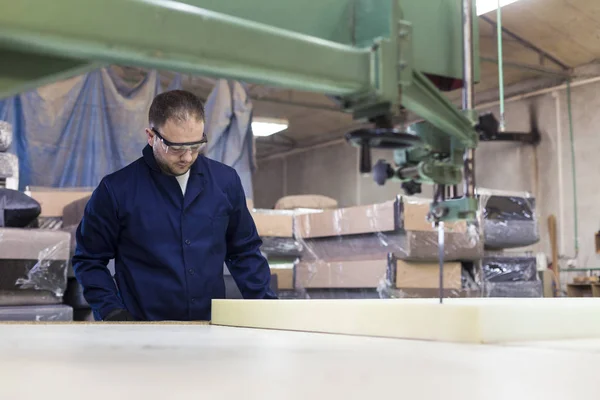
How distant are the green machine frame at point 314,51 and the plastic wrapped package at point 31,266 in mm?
1594

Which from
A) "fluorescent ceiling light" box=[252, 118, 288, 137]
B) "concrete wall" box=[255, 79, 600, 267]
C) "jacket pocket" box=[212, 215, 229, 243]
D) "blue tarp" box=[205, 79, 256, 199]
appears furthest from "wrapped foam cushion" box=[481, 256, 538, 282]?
"fluorescent ceiling light" box=[252, 118, 288, 137]

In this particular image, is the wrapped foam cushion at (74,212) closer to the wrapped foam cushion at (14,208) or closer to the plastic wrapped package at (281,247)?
the wrapped foam cushion at (14,208)

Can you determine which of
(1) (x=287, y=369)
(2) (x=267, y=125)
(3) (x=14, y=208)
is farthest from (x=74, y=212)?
(2) (x=267, y=125)

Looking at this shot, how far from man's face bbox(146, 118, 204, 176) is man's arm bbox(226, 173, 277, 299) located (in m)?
0.20

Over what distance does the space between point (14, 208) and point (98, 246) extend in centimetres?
80

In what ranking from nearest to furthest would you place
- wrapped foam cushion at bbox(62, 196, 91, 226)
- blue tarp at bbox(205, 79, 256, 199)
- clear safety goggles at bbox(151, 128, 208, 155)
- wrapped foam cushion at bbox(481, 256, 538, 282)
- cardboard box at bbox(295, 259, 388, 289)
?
clear safety goggles at bbox(151, 128, 208, 155), wrapped foam cushion at bbox(62, 196, 91, 226), cardboard box at bbox(295, 259, 388, 289), wrapped foam cushion at bbox(481, 256, 538, 282), blue tarp at bbox(205, 79, 256, 199)

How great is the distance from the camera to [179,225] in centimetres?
183

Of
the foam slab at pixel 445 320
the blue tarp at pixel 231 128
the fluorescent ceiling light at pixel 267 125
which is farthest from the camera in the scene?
the fluorescent ceiling light at pixel 267 125

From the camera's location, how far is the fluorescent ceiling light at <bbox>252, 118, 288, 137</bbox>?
8.70 m

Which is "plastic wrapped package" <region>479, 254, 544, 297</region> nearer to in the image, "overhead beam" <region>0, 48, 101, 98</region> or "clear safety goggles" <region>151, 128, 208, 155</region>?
"clear safety goggles" <region>151, 128, 208, 155</region>

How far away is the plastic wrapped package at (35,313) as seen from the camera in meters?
2.32

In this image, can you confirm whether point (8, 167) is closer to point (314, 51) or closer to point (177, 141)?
point (177, 141)

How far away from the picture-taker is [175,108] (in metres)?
1.80

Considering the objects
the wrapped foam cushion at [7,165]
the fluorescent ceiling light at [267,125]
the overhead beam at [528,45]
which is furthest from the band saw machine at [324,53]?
the fluorescent ceiling light at [267,125]
